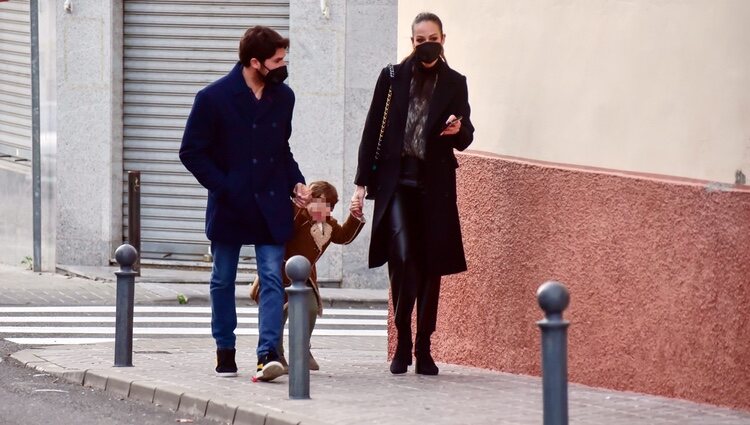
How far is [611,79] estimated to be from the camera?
895 cm

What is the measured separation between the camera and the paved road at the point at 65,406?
8.34m

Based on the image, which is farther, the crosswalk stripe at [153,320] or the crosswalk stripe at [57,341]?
the crosswalk stripe at [153,320]

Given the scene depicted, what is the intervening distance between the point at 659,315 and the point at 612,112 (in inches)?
45.4

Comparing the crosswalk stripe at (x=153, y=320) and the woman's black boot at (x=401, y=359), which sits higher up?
the woman's black boot at (x=401, y=359)

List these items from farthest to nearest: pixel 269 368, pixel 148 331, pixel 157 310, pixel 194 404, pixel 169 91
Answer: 1. pixel 169 91
2. pixel 157 310
3. pixel 148 331
4. pixel 269 368
5. pixel 194 404

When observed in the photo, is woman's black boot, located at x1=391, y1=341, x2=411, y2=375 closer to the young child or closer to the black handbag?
the young child

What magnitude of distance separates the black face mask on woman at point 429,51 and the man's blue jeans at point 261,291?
1283 millimetres

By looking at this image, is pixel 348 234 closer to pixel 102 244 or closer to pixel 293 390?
pixel 293 390

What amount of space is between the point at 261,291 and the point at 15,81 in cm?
1111

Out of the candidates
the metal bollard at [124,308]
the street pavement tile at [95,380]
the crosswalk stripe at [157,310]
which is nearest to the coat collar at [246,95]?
the metal bollard at [124,308]

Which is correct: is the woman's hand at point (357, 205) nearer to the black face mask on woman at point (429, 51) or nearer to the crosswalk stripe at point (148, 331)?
the black face mask on woman at point (429, 51)

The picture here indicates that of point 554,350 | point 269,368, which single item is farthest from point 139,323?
point 554,350

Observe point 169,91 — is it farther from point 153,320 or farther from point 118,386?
point 118,386

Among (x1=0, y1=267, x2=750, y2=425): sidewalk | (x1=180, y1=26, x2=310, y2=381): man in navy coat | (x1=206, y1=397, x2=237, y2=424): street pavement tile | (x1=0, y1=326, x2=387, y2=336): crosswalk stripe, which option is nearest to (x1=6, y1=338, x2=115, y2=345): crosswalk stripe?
(x1=0, y1=326, x2=387, y2=336): crosswalk stripe
